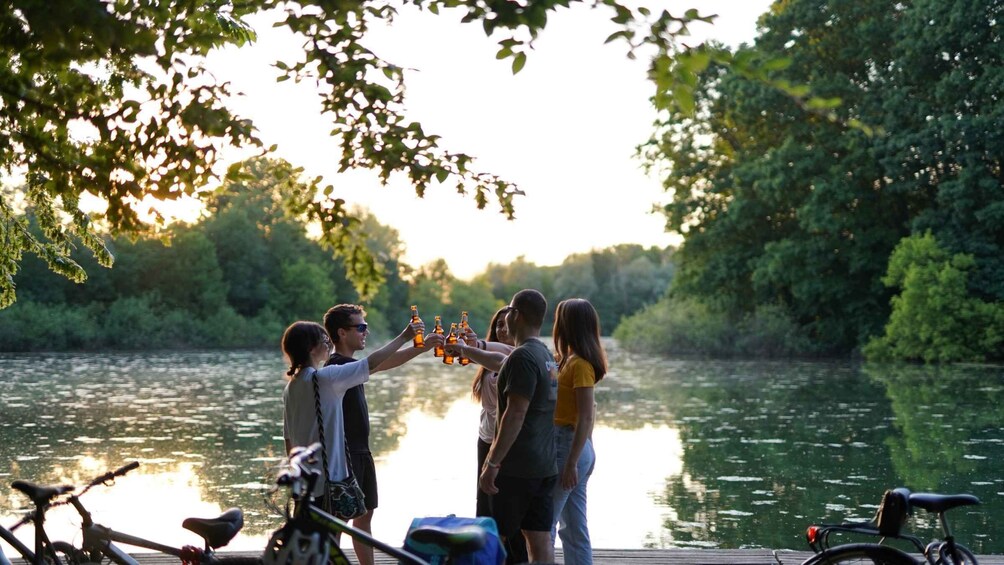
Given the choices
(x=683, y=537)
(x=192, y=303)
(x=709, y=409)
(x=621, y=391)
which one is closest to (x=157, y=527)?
(x=683, y=537)

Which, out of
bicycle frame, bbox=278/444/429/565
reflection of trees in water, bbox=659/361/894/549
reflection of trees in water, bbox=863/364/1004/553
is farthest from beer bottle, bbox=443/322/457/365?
reflection of trees in water, bbox=863/364/1004/553

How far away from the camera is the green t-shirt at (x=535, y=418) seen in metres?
4.96

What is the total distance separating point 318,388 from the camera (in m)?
Answer: 4.84

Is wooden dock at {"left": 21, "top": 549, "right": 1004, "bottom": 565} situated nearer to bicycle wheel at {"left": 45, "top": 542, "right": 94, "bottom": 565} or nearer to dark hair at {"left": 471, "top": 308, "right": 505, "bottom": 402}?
dark hair at {"left": 471, "top": 308, "right": 505, "bottom": 402}

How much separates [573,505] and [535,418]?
0.62m

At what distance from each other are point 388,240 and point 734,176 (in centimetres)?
4752

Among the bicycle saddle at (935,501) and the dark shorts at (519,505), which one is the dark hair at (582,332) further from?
the bicycle saddle at (935,501)

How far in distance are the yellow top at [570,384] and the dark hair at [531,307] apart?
28 cm

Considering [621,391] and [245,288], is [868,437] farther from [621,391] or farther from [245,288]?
[245,288]

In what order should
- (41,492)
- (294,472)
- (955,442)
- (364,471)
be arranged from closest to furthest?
(294,472)
(41,492)
(364,471)
(955,442)

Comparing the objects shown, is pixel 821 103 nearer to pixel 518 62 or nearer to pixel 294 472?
pixel 518 62

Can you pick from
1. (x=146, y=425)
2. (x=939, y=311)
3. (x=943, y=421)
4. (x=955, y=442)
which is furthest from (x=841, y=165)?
(x=146, y=425)

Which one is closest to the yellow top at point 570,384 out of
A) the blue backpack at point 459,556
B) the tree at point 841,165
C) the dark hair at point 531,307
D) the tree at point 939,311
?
the dark hair at point 531,307

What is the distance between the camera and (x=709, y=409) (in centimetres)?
2020
